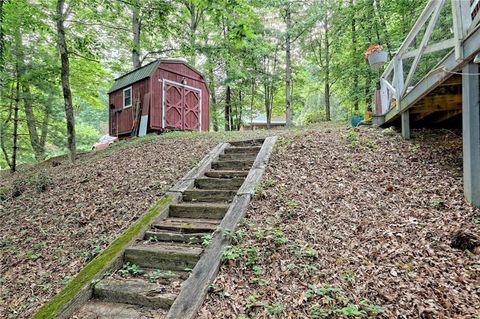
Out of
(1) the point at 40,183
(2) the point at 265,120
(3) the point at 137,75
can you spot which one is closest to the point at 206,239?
(1) the point at 40,183

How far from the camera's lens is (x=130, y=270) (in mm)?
3461

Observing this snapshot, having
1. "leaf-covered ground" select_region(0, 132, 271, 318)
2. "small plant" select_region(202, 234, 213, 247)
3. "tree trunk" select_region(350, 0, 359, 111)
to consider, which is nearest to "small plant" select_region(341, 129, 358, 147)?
"leaf-covered ground" select_region(0, 132, 271, 318)

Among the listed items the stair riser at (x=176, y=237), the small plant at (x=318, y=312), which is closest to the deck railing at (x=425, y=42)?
the small plant at (x=318, y=312)

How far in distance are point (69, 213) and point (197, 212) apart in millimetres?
2408

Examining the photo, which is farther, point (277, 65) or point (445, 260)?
point (277, 65)

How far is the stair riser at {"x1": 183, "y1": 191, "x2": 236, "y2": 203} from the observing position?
15.5ft

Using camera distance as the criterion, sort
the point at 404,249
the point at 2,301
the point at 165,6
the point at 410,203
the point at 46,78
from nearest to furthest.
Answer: the point at 404,249
the point at 2,301
the point at 410,203
the point at 165,6
the point at 46,78

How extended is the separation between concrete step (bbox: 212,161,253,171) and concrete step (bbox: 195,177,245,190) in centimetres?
67

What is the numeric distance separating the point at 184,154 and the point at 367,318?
17.4 ft

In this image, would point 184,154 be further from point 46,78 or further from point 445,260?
point 46,78

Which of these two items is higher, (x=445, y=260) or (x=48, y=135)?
Result: (x=48, y=135)

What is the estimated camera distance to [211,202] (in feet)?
15.7

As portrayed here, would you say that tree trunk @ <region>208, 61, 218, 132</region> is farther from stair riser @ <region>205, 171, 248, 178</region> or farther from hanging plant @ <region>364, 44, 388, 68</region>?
stair riser @ <region>205, 171, 248, 178</region>

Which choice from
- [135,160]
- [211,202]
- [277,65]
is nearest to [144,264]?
[211,202]
